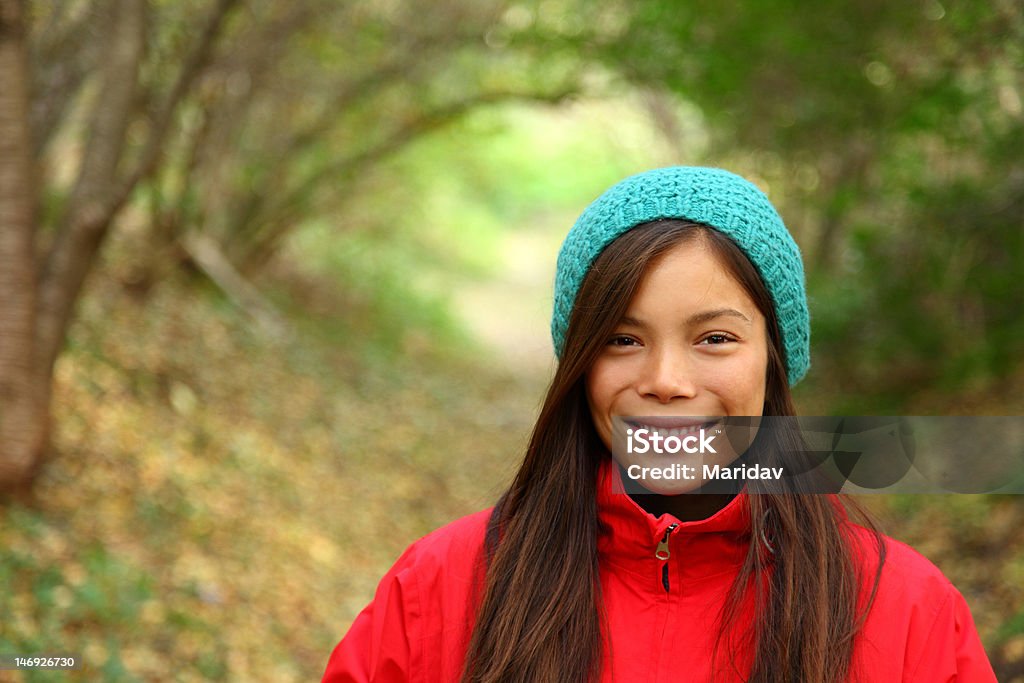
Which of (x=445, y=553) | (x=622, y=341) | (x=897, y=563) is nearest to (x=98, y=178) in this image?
(x=445, y=553)

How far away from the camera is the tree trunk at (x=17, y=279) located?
444 centimetres

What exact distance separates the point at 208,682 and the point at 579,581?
3510 millimetres

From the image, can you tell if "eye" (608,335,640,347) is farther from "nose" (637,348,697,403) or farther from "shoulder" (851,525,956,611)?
"shoulder" (851,525,956,611)

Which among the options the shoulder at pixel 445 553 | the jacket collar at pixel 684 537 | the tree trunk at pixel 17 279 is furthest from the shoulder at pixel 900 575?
the tree trunk at pixel 17 279

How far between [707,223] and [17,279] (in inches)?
159

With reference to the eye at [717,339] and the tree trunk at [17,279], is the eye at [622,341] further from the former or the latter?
the tree trunk at [17,279]

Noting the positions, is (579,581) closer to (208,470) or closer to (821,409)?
(208,470)

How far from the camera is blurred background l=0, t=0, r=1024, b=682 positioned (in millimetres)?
4957

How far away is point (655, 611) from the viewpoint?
170cm

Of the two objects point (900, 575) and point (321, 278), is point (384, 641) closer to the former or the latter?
point (900, 575)

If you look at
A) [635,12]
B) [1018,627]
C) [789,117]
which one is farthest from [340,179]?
[1018,627]

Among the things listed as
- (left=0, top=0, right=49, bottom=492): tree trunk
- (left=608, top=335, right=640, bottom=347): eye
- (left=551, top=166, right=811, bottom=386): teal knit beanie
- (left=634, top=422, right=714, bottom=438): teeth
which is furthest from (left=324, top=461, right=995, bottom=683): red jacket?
(left=0, top=0, right=49, bottom=492): tree trunk

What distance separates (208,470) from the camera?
6.75m

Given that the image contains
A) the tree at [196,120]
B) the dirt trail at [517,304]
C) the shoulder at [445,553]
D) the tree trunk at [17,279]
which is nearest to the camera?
the shoulder at [445,553]
